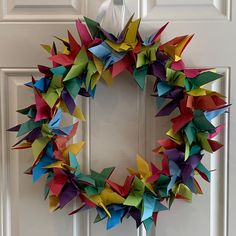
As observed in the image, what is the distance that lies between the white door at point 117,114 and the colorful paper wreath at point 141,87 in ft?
0.21

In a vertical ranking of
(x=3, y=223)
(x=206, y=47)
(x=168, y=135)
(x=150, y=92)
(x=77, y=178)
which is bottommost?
(x=3, y=223)

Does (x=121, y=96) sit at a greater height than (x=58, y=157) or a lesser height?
greater

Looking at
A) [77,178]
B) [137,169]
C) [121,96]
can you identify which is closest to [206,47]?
[121,96]

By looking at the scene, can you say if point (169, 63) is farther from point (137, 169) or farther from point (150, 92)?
point (137, 169)

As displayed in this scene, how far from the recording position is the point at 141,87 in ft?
3.41

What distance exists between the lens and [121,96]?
3.69 feet

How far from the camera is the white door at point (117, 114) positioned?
1.11 metres

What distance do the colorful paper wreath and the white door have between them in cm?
6

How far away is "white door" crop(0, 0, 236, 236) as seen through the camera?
1111mm

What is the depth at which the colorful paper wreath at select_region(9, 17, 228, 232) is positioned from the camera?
1.02m

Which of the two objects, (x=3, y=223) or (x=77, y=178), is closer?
(x=77, y=178)

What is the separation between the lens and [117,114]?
1.13 m

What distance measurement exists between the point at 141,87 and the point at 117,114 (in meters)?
0.12

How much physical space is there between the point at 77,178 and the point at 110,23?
0.39m
